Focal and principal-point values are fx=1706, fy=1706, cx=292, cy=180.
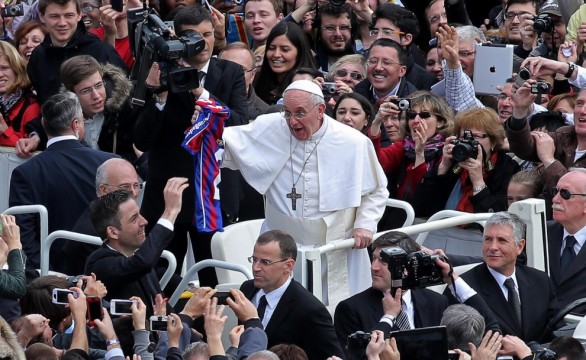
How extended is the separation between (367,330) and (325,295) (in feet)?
2.42

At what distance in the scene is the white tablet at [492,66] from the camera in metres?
12.6

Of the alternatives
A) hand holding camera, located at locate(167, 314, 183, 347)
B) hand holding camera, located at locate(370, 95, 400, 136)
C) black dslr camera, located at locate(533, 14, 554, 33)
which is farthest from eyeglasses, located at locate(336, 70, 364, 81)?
hand holding camera, located at locate(167, 314, 183, 347)

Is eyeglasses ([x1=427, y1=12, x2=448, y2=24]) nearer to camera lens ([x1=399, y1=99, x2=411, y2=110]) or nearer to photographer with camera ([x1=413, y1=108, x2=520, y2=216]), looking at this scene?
camera lens ([x1=399, y1=99, x2=411, y2=110])

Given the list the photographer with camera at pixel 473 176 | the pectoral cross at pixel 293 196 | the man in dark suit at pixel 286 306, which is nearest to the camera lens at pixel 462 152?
the photographer with camera at pixel 473 176

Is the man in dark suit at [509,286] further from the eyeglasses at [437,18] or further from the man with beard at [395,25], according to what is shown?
the eyeglasses at [437,18]

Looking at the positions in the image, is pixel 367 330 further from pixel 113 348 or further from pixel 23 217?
pixel 23 217

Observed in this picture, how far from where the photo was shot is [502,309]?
10.2 meters

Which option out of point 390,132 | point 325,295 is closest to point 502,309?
point 325,295

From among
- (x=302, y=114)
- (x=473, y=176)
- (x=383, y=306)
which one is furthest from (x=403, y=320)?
(x=473, y=176)

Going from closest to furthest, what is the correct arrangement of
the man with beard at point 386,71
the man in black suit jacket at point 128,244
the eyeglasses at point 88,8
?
the man in black suit jacket at point 128,244
the man with beard at point 386,71
the eyeglasses at point 88,8

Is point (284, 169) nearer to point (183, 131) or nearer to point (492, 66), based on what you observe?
point (183, 131)

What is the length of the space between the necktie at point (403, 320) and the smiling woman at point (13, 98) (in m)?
4.13

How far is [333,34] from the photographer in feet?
45.0

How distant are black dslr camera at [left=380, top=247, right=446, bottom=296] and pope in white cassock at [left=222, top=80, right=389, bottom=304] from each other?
3.61ft
